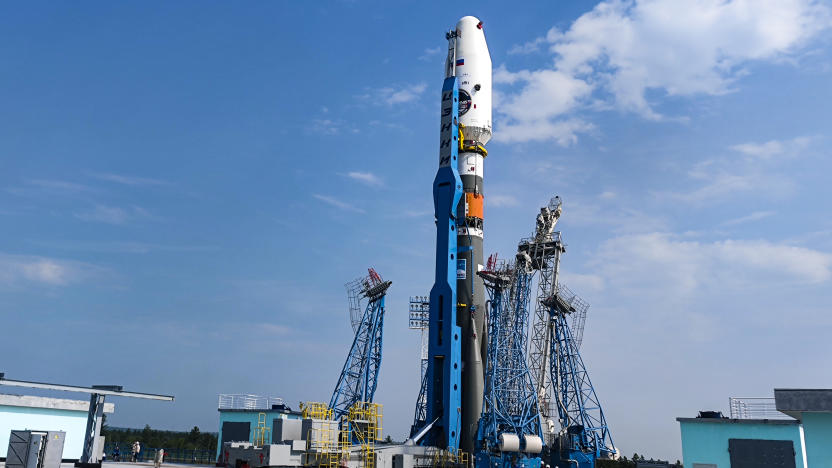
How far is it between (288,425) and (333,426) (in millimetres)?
1991

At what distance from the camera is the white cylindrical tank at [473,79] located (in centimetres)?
4412

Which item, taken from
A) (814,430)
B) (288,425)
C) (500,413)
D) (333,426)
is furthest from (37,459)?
(814,430)

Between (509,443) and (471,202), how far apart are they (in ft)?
49.1

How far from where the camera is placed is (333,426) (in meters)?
29.3

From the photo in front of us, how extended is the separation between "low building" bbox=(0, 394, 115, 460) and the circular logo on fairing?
26.9 meters

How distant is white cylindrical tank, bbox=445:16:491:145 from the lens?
44.1m

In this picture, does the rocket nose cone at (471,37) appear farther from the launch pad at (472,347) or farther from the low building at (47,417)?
the low building at (47,417)

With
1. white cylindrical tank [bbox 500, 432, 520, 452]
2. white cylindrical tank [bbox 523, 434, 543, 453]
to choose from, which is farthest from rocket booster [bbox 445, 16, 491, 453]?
white cylindrical tank [bbox 523, 434, 543, 453]

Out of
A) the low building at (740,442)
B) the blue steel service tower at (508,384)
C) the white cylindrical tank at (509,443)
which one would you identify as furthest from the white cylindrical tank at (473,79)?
the low building at (740,442)

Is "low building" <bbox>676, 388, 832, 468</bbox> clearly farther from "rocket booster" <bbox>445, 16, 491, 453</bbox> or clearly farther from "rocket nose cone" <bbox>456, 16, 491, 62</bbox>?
"rocket nose cone" <bbox>456, 16, 491, 62</bbox>

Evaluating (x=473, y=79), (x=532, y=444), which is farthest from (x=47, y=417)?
(x=473, y=79)

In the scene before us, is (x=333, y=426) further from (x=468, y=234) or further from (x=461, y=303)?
(x=468, y=234)

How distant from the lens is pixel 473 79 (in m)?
44.8

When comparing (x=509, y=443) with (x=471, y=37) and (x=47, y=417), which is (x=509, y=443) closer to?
(x=47, y=417)
